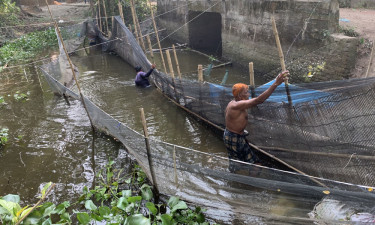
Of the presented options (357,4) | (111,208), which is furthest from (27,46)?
(357,4)

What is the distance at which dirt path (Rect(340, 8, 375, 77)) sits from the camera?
20.1 feet

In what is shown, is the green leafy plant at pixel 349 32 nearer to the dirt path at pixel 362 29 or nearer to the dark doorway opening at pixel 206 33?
the dirt path at pixel 362 29

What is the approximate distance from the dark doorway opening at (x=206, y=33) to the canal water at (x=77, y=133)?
3.20 meters

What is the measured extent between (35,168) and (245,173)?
353 centimetres

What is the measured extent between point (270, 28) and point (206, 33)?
15.4ft

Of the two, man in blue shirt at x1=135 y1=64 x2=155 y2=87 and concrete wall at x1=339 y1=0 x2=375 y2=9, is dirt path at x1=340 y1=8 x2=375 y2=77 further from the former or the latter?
man in blue shirt at x1=135 y1=64 x2=155 y2=87

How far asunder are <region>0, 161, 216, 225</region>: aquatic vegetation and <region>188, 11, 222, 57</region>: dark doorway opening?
8610 millimetres

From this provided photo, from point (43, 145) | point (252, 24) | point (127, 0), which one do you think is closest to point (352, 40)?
point (252, 24)

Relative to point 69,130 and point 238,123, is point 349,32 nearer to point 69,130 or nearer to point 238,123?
point 238,123

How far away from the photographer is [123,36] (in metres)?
9.60

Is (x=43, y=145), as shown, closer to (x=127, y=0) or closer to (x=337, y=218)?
(x=337, y=218)

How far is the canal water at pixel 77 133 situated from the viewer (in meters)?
4.34

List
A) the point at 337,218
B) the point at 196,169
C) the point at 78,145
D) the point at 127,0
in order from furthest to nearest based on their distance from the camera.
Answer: the point at 127,0 < the point at 78,145 < the point at 196,169 < the point at 337,218

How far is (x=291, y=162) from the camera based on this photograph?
154 inches
